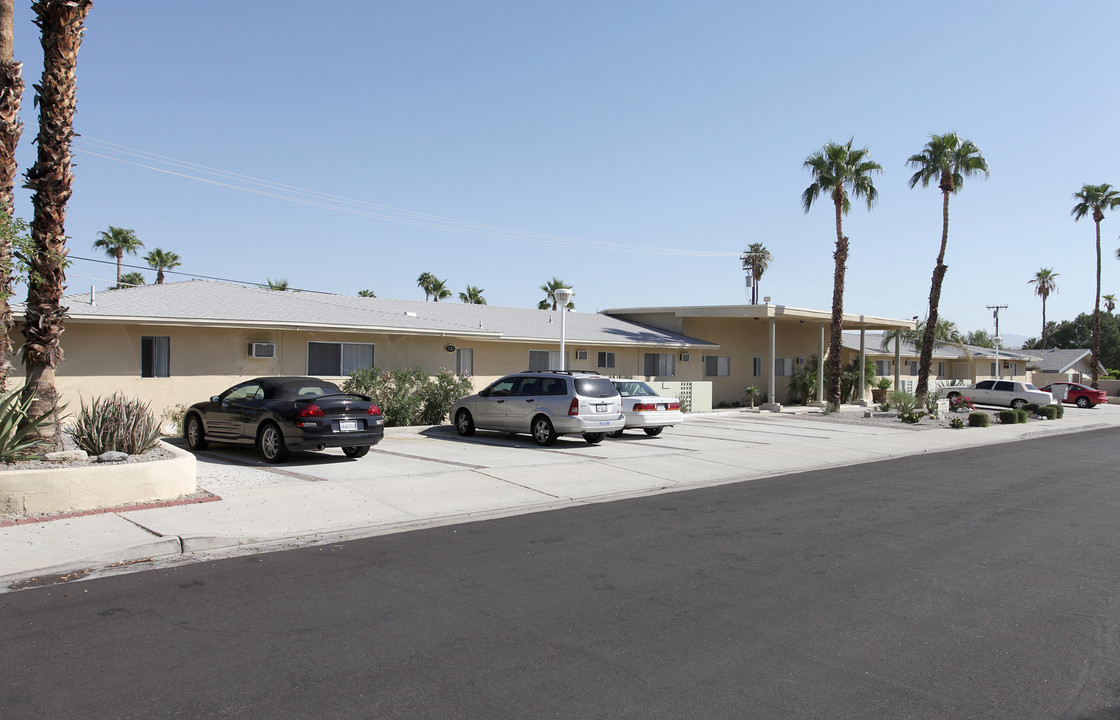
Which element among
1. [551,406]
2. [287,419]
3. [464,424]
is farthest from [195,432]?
[551,406]

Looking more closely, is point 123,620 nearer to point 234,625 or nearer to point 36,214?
point 234,625

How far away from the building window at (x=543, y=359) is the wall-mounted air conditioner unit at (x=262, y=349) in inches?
359

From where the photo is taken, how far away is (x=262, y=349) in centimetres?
1967

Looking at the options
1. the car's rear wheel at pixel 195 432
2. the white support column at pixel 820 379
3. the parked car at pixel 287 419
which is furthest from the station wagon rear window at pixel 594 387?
the white support column at pixel 820 379

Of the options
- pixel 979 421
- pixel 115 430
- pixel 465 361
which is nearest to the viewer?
pixel 115 430

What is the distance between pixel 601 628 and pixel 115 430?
7711mm

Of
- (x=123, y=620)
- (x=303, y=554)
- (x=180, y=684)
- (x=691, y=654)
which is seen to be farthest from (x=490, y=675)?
(x=303, y=554)

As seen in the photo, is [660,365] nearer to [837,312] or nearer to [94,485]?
[837,312]

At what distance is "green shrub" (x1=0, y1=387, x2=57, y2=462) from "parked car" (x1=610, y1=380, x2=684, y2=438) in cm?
1223

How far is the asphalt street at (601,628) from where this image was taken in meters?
4.54

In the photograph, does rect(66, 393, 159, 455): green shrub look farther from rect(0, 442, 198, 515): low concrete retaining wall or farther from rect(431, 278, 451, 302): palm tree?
rect(431, 278, 451, 302): palm tree

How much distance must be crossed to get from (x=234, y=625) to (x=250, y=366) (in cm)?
1494

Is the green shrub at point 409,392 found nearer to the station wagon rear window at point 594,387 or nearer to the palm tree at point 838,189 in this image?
the station wagon rear window at point 594,387

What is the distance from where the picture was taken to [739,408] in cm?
3453
